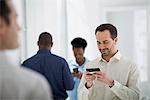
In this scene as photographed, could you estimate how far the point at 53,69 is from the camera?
2.13 m

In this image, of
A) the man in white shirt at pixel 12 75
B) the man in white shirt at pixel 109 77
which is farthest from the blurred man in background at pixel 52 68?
the man in white shirt at pixel 12 75

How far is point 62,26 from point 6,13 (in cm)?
262

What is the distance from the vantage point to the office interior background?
3.10m

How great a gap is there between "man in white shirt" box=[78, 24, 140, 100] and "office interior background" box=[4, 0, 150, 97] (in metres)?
0.68

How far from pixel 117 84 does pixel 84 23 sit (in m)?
2.08

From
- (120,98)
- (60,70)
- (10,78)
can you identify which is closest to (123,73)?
(120,98)

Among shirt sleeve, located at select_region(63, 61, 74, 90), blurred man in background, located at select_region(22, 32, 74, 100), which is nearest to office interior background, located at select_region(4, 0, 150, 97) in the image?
blurred man in background, located at select_region(22, 32, 74, 100)

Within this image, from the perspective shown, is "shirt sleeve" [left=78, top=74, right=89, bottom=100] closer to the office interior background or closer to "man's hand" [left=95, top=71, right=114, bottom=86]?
"man's hand" [left=95, top=71, right=114, bottom=86]

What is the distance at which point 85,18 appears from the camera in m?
3.81

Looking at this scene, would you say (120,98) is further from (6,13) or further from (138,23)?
(138,23)

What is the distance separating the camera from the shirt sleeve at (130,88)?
1.78 m

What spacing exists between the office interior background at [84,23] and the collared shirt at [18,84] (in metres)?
1.80

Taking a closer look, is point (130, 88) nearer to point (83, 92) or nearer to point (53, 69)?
point (83, 92)

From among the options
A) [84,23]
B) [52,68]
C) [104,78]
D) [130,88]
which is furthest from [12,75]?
[84,23]
